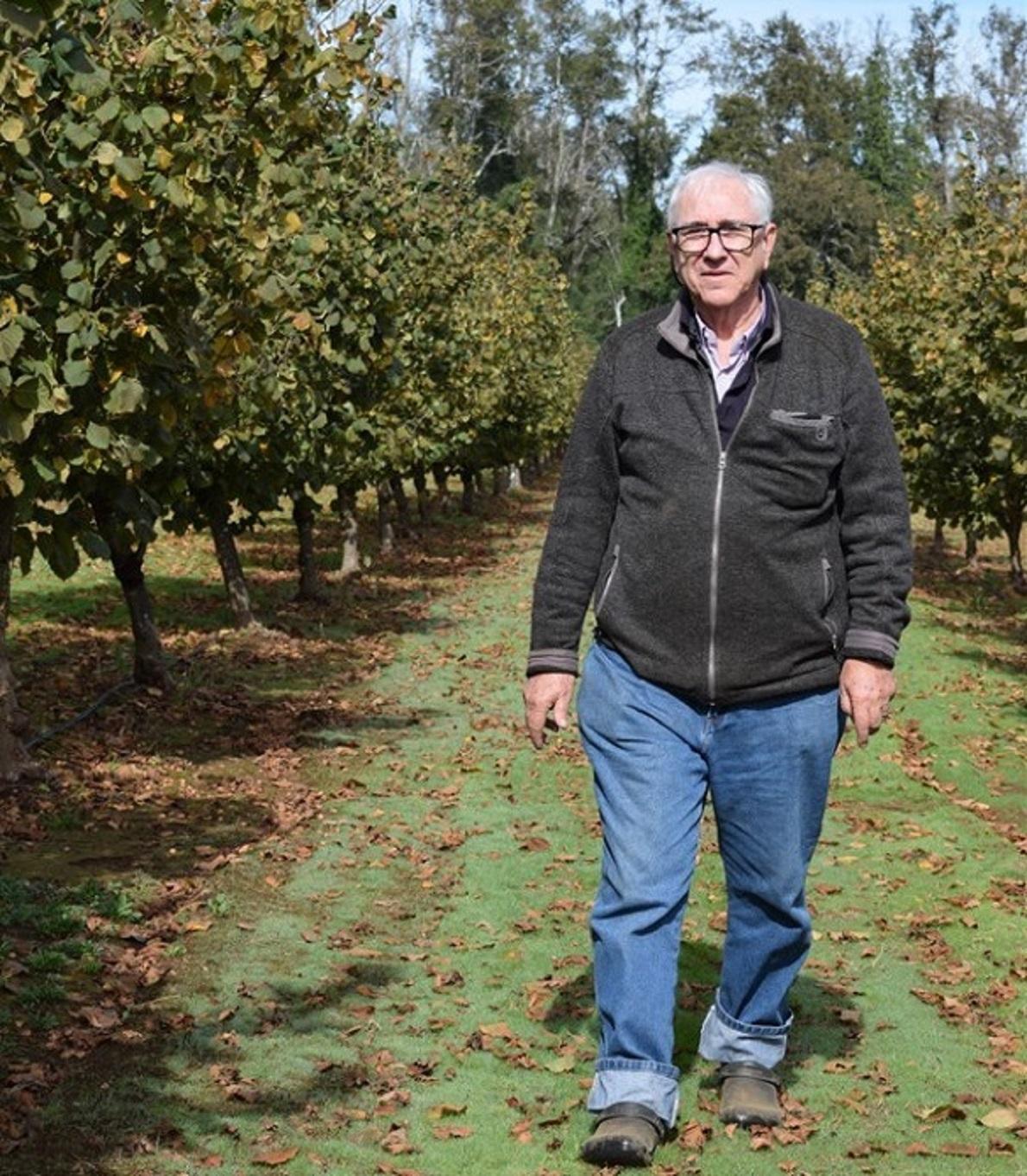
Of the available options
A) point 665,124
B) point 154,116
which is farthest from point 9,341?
point 665,124

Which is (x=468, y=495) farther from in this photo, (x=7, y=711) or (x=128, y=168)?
(x=128, y=168)

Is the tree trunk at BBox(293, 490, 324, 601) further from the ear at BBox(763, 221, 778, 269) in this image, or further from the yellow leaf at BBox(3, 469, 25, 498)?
the ear at BBox(763, 221, 778, 269)

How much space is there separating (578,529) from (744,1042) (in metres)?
1.54

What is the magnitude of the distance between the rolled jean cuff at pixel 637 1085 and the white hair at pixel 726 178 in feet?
7.39

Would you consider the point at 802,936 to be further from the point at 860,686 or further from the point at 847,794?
the point at 847,794

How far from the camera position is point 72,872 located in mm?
8852

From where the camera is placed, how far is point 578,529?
5320mm

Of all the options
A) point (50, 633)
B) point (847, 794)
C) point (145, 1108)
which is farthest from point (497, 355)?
point (145, 1108)

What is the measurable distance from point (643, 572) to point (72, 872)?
463 cm

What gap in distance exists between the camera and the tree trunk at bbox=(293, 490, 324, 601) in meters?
20.9

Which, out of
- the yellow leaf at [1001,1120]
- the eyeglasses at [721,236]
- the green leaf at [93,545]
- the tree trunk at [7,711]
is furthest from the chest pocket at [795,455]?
the tree trunk at [7,711]

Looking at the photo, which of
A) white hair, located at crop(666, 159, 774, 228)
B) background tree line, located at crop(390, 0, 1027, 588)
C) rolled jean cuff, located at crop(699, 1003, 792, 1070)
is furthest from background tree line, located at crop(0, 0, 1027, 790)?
background tree line, located at crop(390, 0, 1027, 588)

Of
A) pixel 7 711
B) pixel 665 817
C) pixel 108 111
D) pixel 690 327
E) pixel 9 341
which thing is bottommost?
pixel 7 711

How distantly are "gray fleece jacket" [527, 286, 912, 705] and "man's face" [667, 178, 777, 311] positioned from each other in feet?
0.49
